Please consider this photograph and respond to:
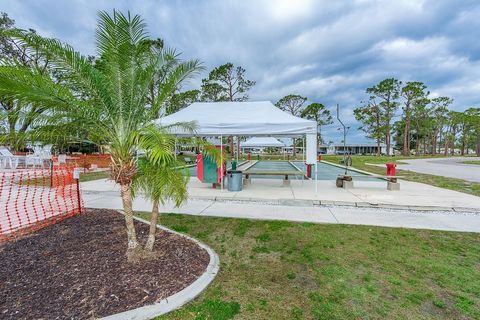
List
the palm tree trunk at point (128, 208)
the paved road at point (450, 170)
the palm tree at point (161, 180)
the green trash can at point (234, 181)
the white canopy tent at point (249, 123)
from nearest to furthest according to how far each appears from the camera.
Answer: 1. the palm tree at point (161, 180)
2. the palm tree trunk at point (128, 208)
3. the white canopy tent at point (249, 123)
4. the green trash can at point (234, 181)
5. the paved road at point (450, 170)

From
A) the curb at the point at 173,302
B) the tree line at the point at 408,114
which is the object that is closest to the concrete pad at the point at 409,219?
the curb at the point at 173,302

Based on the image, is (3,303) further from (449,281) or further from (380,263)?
(449,281)

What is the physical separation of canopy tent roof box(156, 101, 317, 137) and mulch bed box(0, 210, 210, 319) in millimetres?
3401

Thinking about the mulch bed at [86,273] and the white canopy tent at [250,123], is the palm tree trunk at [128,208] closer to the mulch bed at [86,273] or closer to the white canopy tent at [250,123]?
the mulch bed at [86,273]

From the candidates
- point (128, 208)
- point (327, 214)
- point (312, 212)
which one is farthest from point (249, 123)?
point (128, 208)

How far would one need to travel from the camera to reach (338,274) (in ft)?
10.5

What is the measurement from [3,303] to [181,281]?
1783 millimetres

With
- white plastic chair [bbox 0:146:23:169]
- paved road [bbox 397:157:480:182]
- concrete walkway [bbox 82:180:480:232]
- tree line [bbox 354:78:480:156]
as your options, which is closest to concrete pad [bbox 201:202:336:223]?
concrete walkway [bbox 82:180:480:232]

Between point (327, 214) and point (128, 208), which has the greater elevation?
point (128, 208)

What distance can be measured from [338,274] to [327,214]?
2865 millimetres

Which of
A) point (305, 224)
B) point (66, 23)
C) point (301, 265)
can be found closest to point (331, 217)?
point (305, 224)

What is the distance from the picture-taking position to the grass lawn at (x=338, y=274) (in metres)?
2.52

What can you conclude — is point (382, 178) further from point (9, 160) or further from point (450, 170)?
point (9, 160)

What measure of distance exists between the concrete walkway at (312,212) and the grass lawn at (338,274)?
1.86 ft
